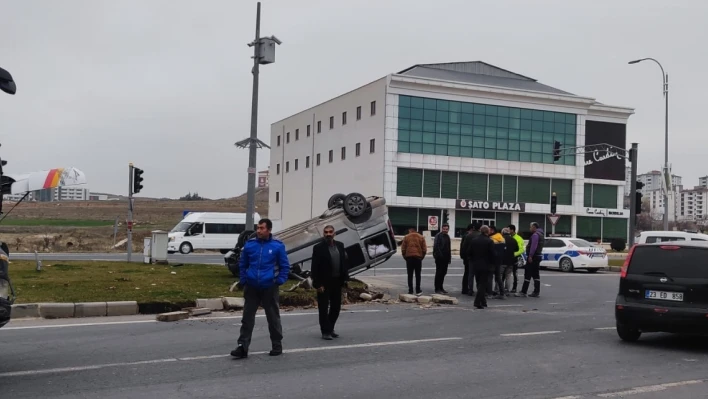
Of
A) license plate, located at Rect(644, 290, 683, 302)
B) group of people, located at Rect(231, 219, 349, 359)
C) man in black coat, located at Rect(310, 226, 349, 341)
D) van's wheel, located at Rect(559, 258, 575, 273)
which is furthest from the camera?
van's wheel, located at Rect(559, 258, 575, 273)

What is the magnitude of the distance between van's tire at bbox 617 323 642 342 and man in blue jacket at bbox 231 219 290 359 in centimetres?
527

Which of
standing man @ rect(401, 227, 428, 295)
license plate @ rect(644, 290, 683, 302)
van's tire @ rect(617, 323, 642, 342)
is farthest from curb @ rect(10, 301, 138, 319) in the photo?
license plate @ rect(644, 290, 683, 302)

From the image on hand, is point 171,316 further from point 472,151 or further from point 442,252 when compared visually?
point 472,151

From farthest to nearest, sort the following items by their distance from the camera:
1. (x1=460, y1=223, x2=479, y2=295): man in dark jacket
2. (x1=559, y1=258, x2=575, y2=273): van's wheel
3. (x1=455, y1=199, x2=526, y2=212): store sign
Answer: (x1=455, y1=199, x2=526, y2=212): store sign < (x1=559, y1=258, x2=575, y2=273): van's wheel < (x1=460, y1=223, x2=479, y2=295): man in dark jacket

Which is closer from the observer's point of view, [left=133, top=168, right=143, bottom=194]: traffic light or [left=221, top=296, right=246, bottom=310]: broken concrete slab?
[left=221, top=296, right=246, bottom=310]: broken concrete slab

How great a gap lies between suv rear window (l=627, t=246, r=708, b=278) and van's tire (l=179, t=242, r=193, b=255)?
31485 millimetres

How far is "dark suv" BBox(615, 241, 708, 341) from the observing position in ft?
32.1

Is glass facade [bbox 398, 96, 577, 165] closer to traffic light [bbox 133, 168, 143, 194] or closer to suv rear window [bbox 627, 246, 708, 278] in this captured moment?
traffic light [bbox 133, 168, 143, 194]

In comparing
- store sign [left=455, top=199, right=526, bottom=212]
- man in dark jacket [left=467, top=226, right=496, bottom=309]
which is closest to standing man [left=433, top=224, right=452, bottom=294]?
man in dark jacket [left=467, top=226, right=496, bottom=309]

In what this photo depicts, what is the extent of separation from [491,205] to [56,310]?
161 feet

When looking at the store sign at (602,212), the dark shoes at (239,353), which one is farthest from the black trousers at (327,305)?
the store sign at (602,212)

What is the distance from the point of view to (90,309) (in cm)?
1272

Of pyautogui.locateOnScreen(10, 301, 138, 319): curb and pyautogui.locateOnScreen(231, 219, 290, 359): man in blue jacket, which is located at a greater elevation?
pyautogui.locateOnScreen(231, 219, 290, 359): man in blue jacket

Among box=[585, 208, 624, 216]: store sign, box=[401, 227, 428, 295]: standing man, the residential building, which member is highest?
the residential building
